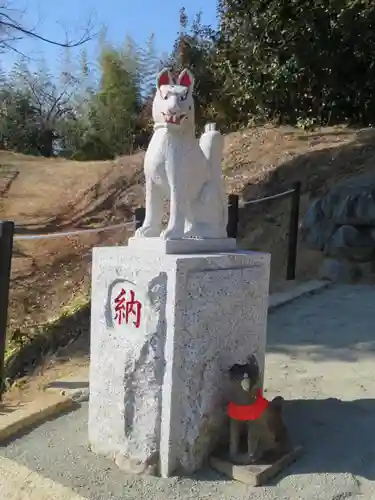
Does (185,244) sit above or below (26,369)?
above

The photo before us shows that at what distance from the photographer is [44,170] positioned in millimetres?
12773

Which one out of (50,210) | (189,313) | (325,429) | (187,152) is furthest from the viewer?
(50,210)

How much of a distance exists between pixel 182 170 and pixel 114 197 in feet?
25.7

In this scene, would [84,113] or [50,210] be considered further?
[84,113]

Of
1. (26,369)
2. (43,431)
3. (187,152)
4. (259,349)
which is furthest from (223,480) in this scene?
(26,369)

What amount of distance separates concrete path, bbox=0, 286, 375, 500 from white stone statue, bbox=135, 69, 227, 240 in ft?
3.60

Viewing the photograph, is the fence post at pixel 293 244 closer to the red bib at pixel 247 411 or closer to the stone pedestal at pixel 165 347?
the stone pedestal at pixel 165 347

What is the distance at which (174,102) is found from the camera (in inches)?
107

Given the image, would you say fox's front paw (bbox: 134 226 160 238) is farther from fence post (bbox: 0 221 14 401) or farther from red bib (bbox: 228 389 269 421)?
fence post (bbox: 0 221 14 401)

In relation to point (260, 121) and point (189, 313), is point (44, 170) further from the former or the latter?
point (189, 313)

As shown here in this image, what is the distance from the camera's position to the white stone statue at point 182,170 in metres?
2.74

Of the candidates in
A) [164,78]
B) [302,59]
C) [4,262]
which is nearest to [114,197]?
[302,59]

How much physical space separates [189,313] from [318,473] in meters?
0.93

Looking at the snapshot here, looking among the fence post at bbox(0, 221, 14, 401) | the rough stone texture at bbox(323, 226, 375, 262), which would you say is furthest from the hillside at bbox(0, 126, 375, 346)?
the fence post at bbox(0, 221, 14, 401)
